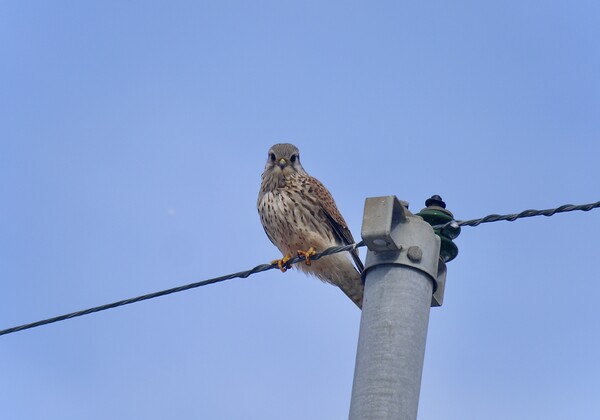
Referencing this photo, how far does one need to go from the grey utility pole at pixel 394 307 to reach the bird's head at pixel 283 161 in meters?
3.93

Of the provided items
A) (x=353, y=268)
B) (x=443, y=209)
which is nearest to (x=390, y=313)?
(x=443, y=209)

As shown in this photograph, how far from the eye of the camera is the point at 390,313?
3.12 meters

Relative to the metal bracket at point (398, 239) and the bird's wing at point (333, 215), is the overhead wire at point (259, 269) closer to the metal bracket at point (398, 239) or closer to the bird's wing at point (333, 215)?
the metal bracket at point (398, 239)

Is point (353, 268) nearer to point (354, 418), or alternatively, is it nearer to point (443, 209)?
point (443, 209)

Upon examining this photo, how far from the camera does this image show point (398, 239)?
338 centimetres

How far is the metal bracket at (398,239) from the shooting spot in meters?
3.31

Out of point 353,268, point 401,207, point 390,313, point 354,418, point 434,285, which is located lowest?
point 354,418

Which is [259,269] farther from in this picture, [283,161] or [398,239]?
[283,161]

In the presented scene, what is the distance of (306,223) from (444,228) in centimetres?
331

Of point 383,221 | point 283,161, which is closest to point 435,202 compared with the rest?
point 383,221

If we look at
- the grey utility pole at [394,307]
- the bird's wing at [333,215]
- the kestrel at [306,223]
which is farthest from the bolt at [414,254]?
the bird's wing at [333,215]

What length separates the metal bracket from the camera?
331cm

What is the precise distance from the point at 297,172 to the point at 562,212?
12.7 feet

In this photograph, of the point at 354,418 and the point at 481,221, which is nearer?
the point at 354,418
